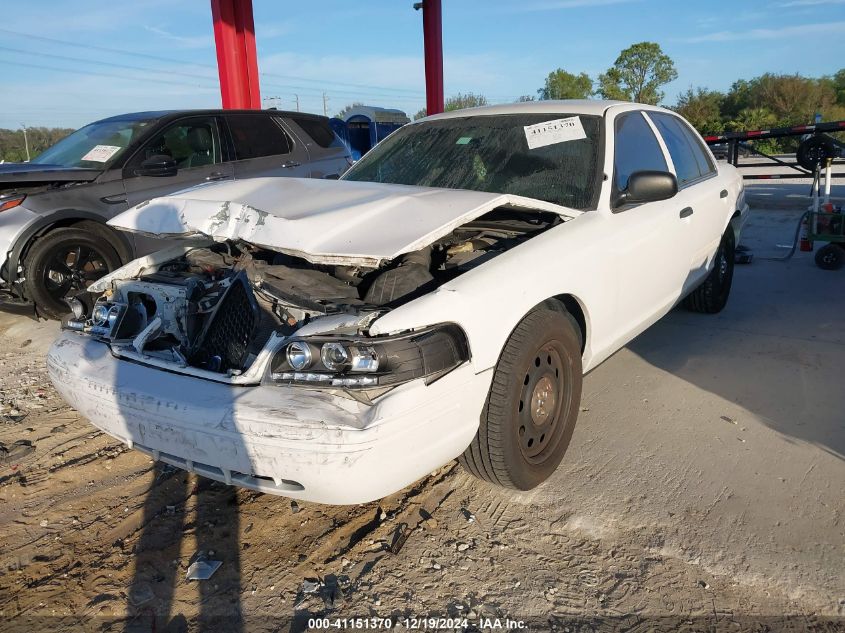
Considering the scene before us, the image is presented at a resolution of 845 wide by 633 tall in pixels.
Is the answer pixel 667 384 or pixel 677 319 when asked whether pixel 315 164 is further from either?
pixel 667 384

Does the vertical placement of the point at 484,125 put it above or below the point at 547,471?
above

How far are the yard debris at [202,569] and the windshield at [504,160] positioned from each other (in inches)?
89.5

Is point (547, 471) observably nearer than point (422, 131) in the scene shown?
Yes

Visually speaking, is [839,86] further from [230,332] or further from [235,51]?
[230,332]

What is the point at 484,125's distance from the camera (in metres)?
3.95

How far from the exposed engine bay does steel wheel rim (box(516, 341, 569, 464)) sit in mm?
537

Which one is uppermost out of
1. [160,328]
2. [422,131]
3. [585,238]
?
[422,131]

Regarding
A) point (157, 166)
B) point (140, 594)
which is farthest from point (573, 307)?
point (157, 166)

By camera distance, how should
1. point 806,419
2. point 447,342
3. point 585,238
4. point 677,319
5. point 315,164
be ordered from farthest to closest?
point 315,164 → point 677,319 → point 806,419 → point 585,238 → point 447,342

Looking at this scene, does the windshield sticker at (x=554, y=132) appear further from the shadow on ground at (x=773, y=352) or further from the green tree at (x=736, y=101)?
the green tree at (x=736, y=101)

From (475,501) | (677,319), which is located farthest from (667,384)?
(475,501)

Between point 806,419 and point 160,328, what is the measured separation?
332 cm

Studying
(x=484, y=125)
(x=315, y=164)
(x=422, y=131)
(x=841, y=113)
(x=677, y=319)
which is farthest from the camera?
(x=841, y=113)

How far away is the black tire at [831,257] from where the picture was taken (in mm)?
6766
